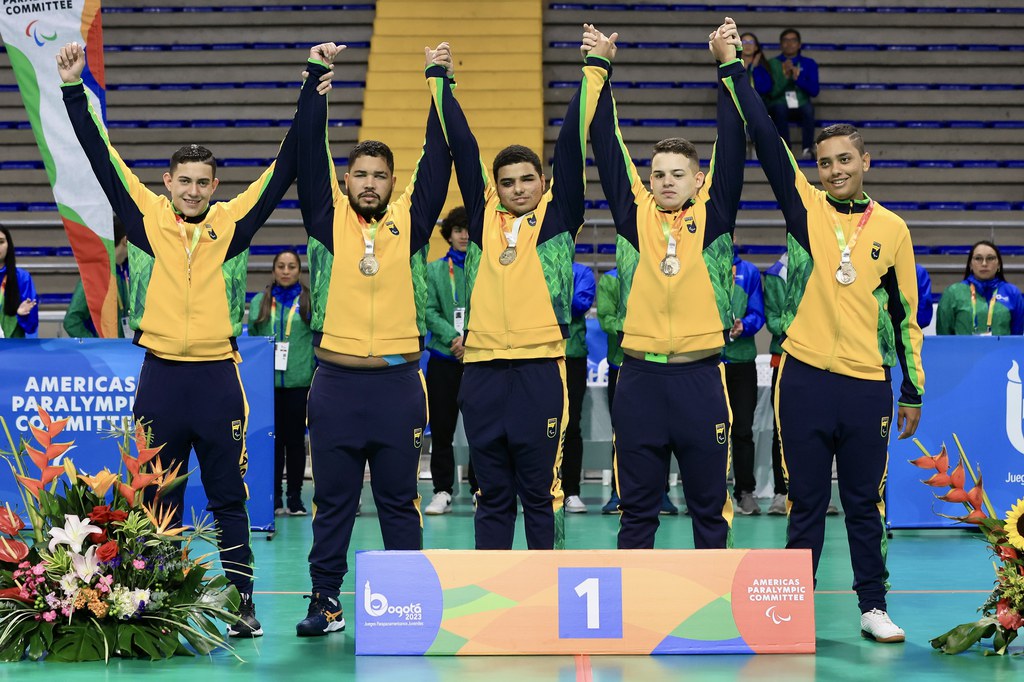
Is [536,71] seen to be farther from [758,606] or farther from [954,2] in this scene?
[758,606]

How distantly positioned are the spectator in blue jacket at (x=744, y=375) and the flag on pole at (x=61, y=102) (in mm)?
3924

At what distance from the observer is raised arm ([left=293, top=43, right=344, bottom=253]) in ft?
16.2

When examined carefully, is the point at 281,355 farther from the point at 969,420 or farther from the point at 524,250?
the point at 969,420

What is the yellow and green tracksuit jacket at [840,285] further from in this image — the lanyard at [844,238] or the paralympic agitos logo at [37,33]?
the paralympic agitos logo at [37,33]

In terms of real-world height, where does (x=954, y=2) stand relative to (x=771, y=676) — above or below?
above

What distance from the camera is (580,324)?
826 cm

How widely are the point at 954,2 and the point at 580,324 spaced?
376 inches

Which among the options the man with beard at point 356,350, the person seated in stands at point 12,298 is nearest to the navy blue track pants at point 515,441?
the man with beard at point 356,350

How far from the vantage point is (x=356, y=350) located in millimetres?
4875

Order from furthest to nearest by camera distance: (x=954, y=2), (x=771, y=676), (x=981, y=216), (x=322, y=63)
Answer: (x=954, y=2)
(x=981, y=216)
(x=322, y=63)
(x=771, y=676)

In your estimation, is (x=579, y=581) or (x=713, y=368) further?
(x=713, y=368)

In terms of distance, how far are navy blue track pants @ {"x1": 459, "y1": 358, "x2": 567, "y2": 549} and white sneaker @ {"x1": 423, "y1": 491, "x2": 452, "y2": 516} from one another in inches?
132

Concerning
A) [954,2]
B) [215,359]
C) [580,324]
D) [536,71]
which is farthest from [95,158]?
[954,2]

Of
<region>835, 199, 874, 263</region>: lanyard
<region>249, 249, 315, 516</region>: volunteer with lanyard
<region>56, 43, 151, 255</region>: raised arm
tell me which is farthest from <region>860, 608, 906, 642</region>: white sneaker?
<region>249, 249, 315, 516</region>: volunteer with lanyard
